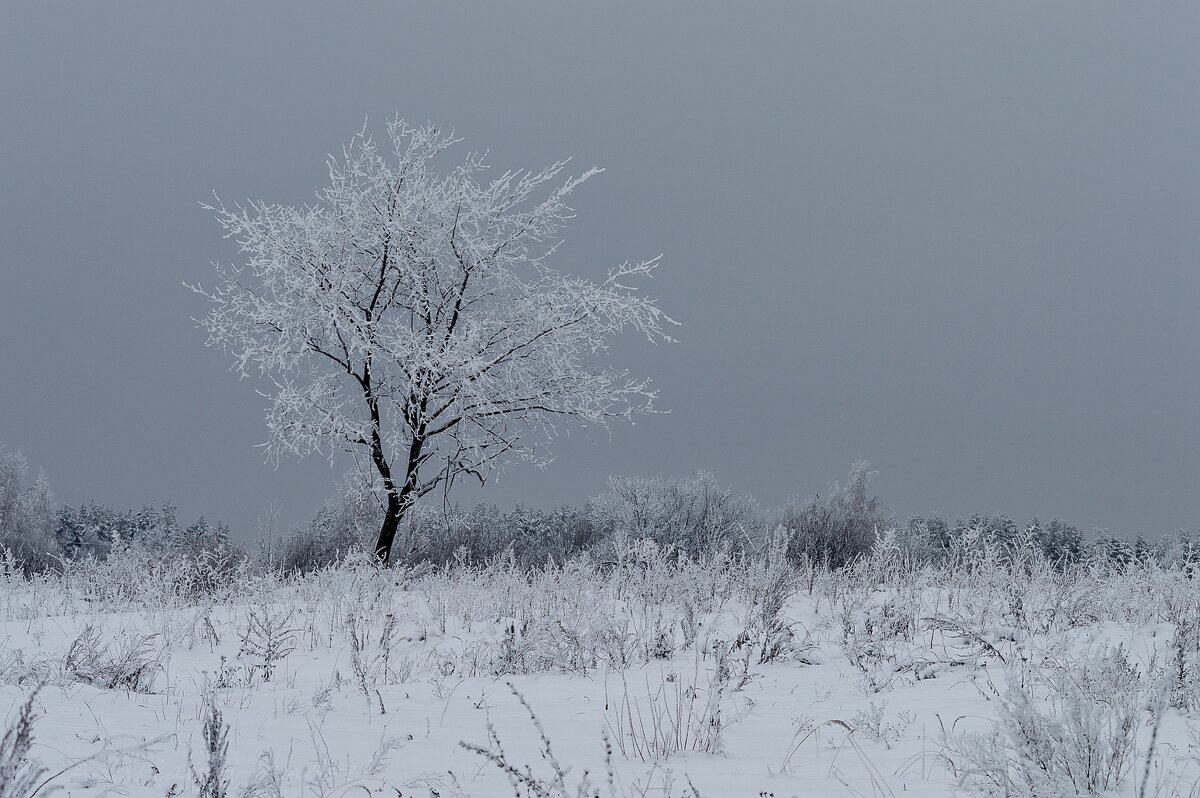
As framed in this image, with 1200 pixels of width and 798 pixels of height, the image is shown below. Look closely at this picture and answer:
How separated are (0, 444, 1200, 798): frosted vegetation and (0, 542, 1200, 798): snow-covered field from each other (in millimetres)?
27

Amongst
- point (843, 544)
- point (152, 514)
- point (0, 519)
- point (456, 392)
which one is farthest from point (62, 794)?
point (152, 514)

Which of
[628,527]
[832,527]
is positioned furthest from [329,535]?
[832,527]

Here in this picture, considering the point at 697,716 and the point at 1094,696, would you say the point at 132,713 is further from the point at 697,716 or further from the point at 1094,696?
the point at 1094,696

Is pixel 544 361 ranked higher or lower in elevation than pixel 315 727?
higher

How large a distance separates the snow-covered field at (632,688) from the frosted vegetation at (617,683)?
3 centimetres

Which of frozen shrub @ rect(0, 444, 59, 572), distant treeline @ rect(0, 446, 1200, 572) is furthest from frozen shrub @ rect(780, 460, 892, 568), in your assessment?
frozen shrub @ rect(0, 444, 59, 572)

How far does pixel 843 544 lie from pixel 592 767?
32.6 m

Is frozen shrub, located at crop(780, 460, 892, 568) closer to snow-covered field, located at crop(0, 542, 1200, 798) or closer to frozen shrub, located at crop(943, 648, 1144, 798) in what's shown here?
snow-covered field, located at crop(0, 542, 1200, 798)

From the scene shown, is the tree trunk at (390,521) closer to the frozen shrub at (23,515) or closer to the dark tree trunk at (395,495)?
the dark tree trunk at (395,495)

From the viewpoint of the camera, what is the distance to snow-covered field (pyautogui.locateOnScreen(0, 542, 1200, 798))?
115 inches

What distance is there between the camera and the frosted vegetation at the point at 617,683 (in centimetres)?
290

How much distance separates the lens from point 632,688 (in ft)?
17.3

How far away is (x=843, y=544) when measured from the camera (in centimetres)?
3375

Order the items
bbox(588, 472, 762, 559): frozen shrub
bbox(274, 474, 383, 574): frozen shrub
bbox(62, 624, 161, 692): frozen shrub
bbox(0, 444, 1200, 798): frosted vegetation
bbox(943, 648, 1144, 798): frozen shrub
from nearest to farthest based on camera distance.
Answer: bbox(943, 648, 1144, 798): frozen shrub, bbox(0, 444, 1200, 798): frosted vegetation, bbox(62, 624, 161, 692): frozen shrub, bbox(274, 474, 383, 574): frozen shrub, bbox(588, 472, 762, 559): frozen shrub
